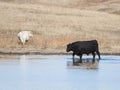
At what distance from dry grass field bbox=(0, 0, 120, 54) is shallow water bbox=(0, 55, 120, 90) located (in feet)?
16.2

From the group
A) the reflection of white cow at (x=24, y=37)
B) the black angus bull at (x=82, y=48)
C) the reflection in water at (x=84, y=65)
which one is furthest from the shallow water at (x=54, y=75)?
the reflection of white cow at (x=24, y=37)

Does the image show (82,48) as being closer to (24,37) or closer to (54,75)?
(54,75)

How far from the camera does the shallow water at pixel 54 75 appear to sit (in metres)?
18.3

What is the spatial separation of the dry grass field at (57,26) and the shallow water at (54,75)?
16.2ft

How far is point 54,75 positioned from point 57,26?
78.1 ft

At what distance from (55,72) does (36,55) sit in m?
8.06

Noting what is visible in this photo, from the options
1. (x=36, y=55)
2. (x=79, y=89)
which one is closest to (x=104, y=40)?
(x=36, y=55)

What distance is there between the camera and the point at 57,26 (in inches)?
1777

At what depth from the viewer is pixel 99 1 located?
6512 cm

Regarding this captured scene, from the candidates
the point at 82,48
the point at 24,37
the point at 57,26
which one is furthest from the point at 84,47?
the point at 57,26

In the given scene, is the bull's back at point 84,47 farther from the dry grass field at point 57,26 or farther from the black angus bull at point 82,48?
the dry grass field at point 57,26

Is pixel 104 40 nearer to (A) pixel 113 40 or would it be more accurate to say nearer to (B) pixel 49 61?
(A) pixel 113 40

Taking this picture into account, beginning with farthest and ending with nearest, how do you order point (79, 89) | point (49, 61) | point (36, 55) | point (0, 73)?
point (36, 55) → point (49, 61) → point (0, 73) → point (79, 89)

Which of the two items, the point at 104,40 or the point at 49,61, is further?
the point at 104,40
